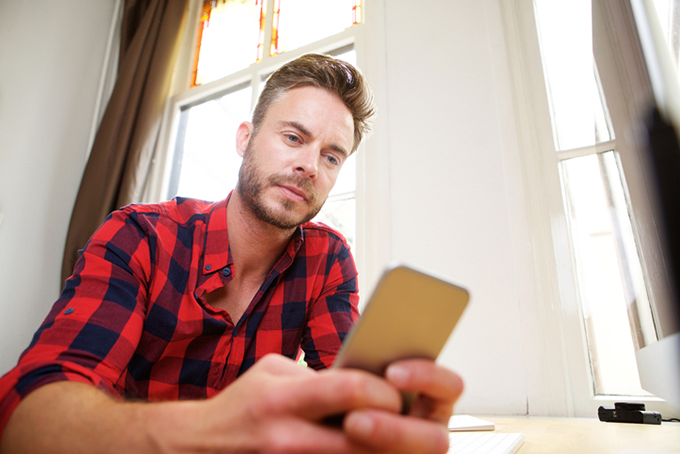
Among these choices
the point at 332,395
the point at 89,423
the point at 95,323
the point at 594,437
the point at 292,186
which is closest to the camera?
the point at 332,395

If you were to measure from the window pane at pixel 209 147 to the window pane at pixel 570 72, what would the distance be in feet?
4.72

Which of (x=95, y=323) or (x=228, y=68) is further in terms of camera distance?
(x=228, y=68)

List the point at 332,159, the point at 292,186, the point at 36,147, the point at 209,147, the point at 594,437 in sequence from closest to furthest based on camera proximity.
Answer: the point at 594,437, the point at 292,186, the point at 332,159, the point at 36,147, the point at 209,147

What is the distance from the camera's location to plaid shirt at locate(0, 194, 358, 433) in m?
0.50

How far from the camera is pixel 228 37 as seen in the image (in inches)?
92.7

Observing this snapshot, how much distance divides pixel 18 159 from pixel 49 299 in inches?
25.6

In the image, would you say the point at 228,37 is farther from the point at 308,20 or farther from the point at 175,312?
the point at 175,312

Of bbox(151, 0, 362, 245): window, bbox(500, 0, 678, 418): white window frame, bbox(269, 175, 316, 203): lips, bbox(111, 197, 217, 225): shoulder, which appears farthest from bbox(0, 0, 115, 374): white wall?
bbox(500, 0, 678, 418): white window frame

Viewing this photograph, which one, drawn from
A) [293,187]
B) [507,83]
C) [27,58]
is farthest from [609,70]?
[27,58]

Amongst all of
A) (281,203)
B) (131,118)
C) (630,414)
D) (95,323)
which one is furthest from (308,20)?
(630,414)

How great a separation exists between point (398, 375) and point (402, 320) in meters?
0.04

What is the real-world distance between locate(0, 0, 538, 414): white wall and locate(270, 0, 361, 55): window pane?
0.20 metres

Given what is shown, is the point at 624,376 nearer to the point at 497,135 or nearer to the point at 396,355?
the point at 497,135

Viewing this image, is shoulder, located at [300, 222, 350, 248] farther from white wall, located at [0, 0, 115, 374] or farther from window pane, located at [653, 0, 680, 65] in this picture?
white wall, located at [0, 0, 115, 374]
